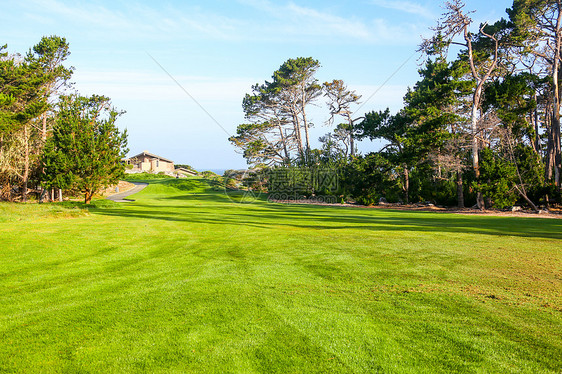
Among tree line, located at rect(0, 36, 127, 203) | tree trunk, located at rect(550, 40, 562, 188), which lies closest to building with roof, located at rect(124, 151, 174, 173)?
tree line, located at rect(0, 36, 127, 203)

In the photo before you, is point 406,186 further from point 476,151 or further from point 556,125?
point 556,125

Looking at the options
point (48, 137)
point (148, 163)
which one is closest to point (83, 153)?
point (48, 137)

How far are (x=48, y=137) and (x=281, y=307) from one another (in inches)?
1155

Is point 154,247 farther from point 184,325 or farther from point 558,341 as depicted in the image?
point 558,341

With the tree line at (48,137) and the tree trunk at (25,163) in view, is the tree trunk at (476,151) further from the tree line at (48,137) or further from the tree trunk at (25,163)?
the tree trunk at (25,163)

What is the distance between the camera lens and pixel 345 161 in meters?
34.2

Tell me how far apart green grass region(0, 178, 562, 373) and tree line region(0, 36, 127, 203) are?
11749 millimetres

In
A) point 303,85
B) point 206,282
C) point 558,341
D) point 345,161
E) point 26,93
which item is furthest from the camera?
point 303,85

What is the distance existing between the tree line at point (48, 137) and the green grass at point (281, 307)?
11.7 meters

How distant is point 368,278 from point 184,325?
364 centimetres

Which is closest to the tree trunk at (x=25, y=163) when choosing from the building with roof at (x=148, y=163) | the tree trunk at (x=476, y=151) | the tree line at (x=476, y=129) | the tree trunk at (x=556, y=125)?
the tree line at (x=476, y=129)

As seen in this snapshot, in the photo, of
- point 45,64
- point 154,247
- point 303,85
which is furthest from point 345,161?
point 45,64

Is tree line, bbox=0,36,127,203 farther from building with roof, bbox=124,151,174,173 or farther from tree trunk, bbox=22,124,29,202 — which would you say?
building with roof, bbox=124,151,174,173

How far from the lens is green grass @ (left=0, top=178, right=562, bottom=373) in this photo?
3.61 m
